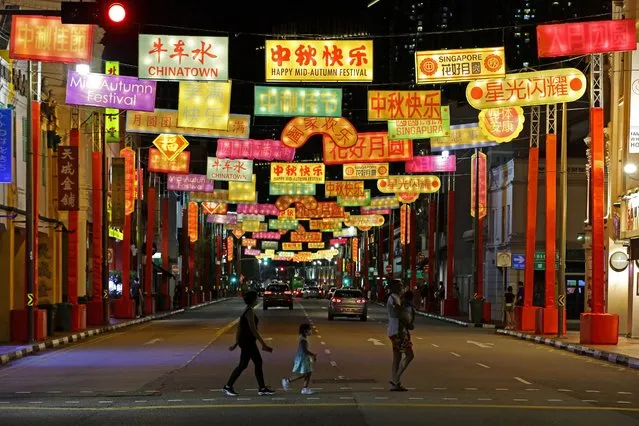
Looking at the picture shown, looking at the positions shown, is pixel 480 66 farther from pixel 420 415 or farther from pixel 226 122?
pixel 420 415

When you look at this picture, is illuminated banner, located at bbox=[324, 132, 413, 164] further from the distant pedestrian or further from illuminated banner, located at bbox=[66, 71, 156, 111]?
the distant pedestrian

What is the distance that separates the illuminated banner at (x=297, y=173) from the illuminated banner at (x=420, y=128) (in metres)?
14.2

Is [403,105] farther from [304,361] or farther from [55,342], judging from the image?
[304,361]

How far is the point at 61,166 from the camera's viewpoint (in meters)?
42.0

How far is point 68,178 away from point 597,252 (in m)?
19.6

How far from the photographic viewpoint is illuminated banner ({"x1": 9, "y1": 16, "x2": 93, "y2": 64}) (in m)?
28.8

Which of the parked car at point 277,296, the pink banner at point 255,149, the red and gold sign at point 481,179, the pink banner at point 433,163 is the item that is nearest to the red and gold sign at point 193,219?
the parked car at point 277,296

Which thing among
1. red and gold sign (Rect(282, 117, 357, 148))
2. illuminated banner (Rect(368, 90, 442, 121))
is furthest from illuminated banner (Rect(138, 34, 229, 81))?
red and gold sign (Rect(282, 117, 357, 148))

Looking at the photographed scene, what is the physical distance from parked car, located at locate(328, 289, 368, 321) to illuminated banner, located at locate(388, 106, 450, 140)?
1936cm

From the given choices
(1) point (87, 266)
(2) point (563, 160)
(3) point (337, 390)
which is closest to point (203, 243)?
(1) point (87, 266)

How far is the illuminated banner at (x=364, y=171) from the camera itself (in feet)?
178

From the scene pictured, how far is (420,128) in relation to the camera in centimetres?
3956

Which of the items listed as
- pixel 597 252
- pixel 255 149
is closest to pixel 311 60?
pixel 597 252

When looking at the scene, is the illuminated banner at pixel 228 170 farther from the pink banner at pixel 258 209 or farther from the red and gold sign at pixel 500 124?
the pink banner at pixel 258 209
